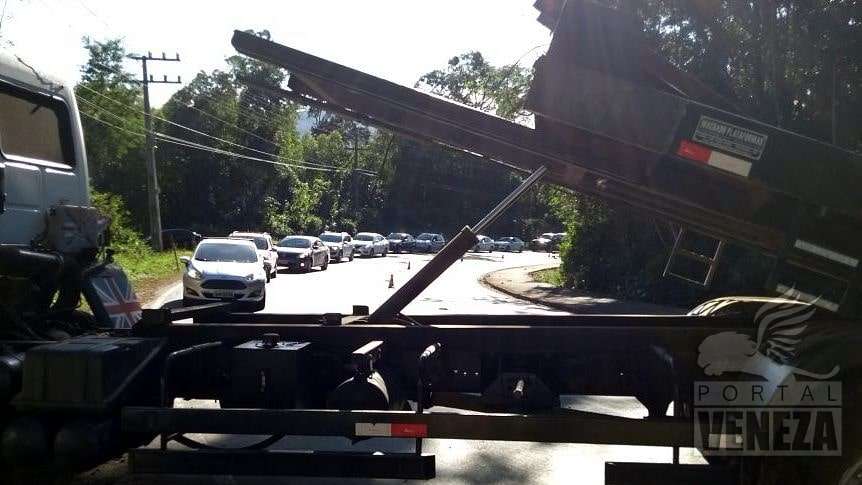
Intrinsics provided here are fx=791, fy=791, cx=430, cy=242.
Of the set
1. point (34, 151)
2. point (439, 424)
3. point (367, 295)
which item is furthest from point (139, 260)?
point (439, 424)

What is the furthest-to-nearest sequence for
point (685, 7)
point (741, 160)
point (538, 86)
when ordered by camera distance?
point (685, 7)
point (538, 86)
point (741, 160)

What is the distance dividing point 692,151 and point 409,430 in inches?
81.8

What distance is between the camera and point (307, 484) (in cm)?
567

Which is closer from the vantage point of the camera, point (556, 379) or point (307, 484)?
point (556, 379)

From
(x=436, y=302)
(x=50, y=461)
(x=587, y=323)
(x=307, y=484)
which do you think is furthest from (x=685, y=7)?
(x=50, y=461)

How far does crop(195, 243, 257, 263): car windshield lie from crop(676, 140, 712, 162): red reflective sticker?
17.9 meters

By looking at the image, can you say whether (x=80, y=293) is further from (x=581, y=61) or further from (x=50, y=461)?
(x=581, y=61)

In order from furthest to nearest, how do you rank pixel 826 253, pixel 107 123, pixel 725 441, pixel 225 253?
pixel 107 123 → pixel 225 253 → pixel 725 441 → pixel 826 253

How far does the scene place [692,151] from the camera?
401 cm

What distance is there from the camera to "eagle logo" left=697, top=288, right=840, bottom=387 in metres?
4.29

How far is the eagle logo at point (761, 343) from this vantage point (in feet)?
14.1

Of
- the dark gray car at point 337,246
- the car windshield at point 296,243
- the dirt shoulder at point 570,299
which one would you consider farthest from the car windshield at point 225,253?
the dark gray car at point 337,246

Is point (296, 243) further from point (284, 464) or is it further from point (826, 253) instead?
point (826, 253)

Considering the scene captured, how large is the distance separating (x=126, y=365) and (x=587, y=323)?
3.06m
